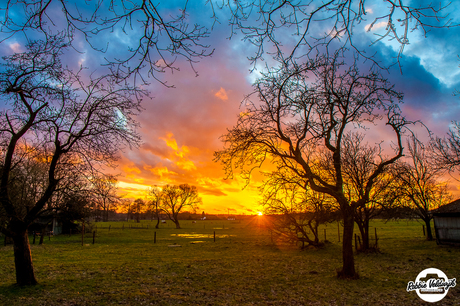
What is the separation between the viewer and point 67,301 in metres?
7.03

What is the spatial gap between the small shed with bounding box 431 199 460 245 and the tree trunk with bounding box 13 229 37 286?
2697 centimetres

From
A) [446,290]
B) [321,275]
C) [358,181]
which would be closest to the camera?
[446,290]

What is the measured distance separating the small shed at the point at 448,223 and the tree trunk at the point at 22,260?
88.5 ft

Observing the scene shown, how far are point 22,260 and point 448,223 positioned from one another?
90.2 ft

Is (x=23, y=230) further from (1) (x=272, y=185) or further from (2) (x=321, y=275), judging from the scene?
(2) (x=321, y=275)

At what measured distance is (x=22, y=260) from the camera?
8.11 meters

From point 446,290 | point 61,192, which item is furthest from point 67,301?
point 446,290

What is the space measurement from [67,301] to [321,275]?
9.04 m

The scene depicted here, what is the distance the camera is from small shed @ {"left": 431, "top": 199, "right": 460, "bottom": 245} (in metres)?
19.7

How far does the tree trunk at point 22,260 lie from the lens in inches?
314

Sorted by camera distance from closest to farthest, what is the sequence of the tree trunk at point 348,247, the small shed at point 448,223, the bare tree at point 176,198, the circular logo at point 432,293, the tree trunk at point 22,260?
1. the circular logo at point 432,293
2. the tree trunk at point 22,260
3. the tree trunk at point 348,247
4. the small shed at point 448,223
5. the bare tree at point 176,198

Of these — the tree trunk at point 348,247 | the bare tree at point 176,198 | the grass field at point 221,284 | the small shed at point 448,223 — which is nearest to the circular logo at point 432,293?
the grass field at point 221,284

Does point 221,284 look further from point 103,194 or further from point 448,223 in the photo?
point 448,223

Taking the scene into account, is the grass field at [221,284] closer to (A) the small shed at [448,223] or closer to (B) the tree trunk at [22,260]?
(B) the tree trunk at [22,260]
